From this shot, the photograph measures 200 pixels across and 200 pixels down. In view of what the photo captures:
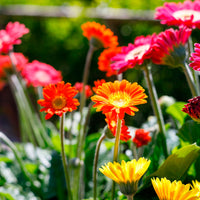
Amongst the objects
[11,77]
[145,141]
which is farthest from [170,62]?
[11,77]

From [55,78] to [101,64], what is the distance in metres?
0.27

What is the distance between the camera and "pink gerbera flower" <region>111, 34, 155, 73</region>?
555 millimetres

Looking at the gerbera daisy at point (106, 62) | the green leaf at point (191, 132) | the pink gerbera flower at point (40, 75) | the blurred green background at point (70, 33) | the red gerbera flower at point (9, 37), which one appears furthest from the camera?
the blurred green background at point (70, 33)

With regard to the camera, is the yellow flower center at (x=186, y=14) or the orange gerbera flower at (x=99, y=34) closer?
the yellow flower center at (x=186, y=14)

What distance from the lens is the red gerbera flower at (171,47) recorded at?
0.56 metres

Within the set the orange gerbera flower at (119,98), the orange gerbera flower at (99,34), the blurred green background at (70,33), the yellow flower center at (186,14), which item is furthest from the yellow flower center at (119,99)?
the blurred green background at (70,33)

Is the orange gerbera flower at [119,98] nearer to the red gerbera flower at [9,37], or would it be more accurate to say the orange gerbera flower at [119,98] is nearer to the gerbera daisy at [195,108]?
the gerbera daisy at [195,108]

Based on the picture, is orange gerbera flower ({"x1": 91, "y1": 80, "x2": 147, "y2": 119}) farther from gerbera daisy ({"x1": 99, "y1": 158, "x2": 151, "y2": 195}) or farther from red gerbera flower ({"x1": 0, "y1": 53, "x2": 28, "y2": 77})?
red gerbera flower ({"x1": 0, "y1": 53, "x2": 28, "y2": 77})

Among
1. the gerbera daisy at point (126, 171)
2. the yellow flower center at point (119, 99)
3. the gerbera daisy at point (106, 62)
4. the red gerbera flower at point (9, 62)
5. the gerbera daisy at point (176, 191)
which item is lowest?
the gerbera daisy at point (176, 191)

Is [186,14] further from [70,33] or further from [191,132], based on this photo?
[70,33]

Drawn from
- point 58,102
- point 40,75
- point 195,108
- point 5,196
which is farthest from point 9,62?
point 195,108

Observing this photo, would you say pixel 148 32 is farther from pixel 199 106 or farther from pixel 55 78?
pixel 199 106

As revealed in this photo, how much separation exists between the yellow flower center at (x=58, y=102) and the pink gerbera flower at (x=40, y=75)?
0.45 m

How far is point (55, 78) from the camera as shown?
96 cm
